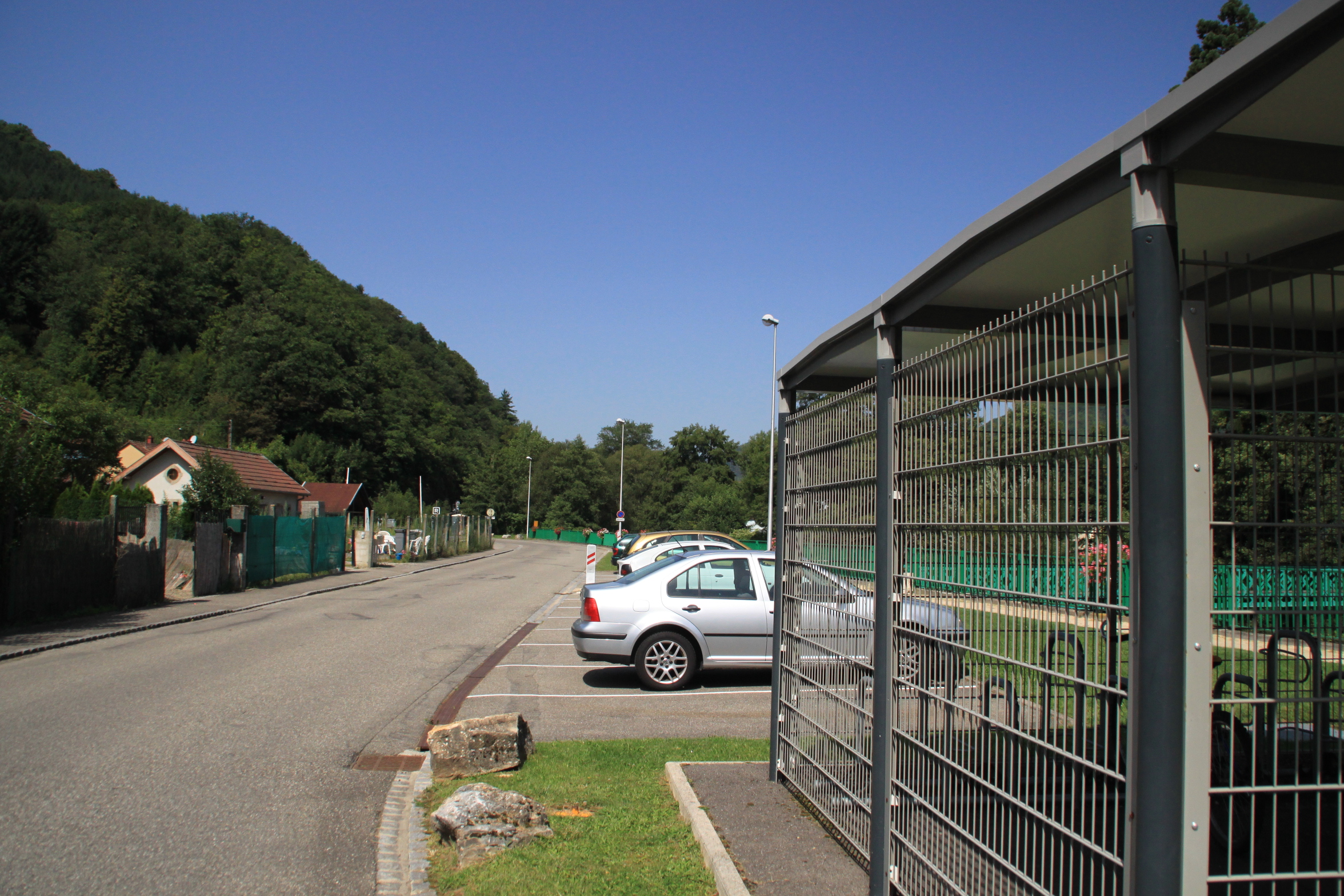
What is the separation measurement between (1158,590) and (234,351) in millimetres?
85757

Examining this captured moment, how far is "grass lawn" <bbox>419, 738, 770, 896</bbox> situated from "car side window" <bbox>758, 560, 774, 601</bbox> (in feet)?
12.1

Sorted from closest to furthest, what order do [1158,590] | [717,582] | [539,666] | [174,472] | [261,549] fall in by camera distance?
1. [1158,590]
2. [717,582]
3. [539,666]
4. [261,549]
5. [174,472]

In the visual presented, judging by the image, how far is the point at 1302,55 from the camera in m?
2.20

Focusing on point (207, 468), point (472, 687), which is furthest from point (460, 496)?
point (472, 687)

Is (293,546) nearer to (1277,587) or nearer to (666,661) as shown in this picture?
(666,661)

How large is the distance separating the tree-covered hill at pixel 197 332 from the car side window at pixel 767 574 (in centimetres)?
6316

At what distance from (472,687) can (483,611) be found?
970 centimetres

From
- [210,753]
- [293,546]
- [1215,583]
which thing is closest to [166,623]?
[210,753]

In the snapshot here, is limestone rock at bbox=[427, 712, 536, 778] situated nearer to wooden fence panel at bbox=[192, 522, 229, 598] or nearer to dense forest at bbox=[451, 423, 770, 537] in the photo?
wooden fence panel at bbox=[192, 522, 229, 598]

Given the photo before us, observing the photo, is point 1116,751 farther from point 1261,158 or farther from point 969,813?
point 1261,158

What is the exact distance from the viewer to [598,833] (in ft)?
17.6

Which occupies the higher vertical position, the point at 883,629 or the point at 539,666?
the point at 883,629

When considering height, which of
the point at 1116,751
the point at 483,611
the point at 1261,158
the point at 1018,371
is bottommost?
the point at 483,611

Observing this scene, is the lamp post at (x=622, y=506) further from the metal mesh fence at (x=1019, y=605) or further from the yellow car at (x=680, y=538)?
the metal mesh fence at (x=1019, y=605)
